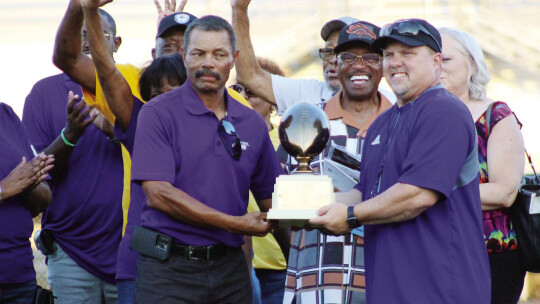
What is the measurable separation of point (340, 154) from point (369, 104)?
453 mm

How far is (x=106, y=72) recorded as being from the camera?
490 centimetres

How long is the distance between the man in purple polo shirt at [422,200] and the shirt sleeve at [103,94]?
147 cm

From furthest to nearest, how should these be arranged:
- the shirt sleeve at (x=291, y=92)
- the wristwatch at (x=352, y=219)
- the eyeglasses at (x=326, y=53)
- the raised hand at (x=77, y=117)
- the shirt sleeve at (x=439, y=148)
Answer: the eyeglasses at (x=326, y=53), the shirt sleeve at (x=291, y=92), the raised hand at (x=77, y=117), the wristwatch at (x=352, y=219), the shirt sleeve at (x=439, y=148)

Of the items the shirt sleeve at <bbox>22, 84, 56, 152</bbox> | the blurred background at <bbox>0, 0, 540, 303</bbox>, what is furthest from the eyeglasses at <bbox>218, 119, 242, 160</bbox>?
the blurred background at <bbox>0, 0, 540, 303</bbox>

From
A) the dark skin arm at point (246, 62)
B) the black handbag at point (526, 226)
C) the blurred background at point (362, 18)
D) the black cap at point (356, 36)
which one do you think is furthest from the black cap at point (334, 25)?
the blurred background at point (362, 18)

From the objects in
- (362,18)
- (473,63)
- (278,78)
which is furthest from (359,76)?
(362,18)

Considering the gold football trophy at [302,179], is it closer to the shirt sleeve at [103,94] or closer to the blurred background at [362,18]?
the shirt sleeve at [103,94]

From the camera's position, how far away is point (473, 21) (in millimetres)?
14531

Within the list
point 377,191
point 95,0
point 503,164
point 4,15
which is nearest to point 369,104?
point 503,164

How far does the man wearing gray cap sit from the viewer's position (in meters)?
5.74

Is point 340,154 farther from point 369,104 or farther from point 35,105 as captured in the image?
point 35,105

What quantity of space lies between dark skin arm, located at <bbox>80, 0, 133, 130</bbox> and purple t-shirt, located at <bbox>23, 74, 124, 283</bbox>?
0.76 m

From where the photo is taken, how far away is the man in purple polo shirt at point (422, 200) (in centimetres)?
409

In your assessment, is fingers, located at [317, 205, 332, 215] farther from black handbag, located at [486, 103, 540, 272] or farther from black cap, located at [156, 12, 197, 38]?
black cap, located at [156, 12, 197, 38]
